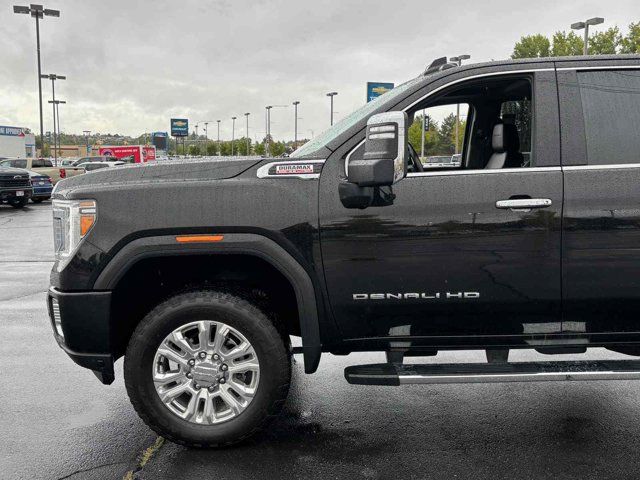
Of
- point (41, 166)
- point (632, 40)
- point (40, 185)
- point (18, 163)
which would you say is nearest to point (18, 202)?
point (40, 185)

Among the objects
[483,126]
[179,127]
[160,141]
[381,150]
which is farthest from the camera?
[179,127]

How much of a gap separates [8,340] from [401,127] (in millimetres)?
4571

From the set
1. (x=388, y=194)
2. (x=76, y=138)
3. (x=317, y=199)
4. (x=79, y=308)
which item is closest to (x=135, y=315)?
(x=79, y=308)

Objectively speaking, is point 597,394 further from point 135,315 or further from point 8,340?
point 8,340

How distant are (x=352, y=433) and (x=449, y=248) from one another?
127 centimetres

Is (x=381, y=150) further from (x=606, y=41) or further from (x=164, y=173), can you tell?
(x=606, y=41)

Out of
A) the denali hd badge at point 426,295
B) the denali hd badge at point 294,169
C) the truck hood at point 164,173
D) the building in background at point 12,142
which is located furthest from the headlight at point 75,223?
the building in background at point 12,142

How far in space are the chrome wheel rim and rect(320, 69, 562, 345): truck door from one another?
1.98ft

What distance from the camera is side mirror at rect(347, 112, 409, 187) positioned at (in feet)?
10.2

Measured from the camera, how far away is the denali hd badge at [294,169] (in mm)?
3373

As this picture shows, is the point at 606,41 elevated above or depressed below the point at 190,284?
above

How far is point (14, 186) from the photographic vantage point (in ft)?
69.8

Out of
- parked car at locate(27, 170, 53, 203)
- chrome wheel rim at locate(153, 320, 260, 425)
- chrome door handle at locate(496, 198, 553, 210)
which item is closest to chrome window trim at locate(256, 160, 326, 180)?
chrome wheel rim at locate(153, 320, 260, 425)

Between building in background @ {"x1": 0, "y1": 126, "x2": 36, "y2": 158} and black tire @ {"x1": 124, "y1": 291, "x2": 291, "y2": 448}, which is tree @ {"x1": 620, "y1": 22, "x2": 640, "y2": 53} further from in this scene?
building in background @ {"x1": 0, "y1": 126, "x2": 36, "y2": 158}
